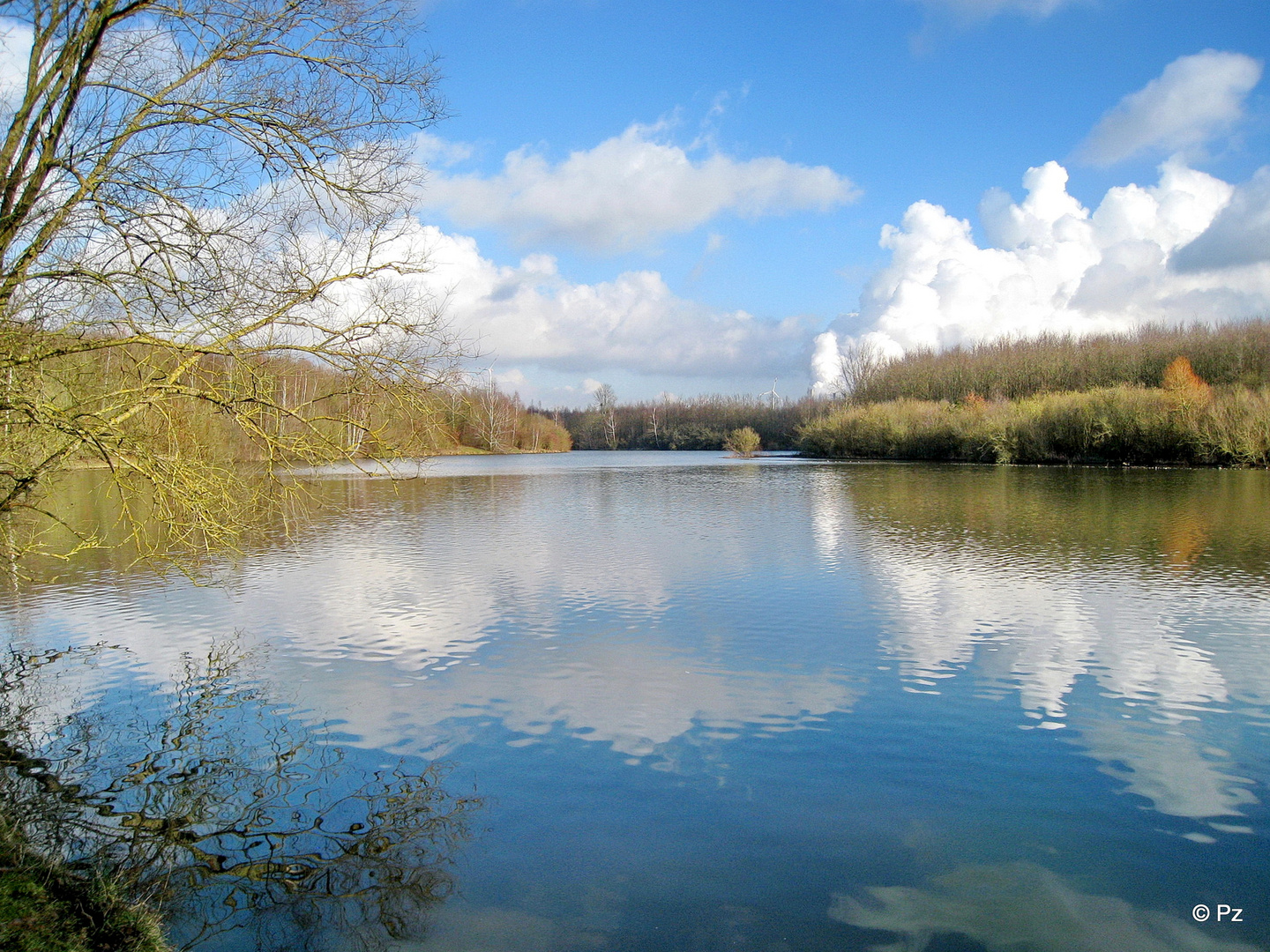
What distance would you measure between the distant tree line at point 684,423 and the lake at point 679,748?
72786 millimetres

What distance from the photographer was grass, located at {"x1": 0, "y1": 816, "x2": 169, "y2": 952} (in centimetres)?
306

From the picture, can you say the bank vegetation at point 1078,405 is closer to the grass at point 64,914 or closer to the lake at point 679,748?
the lake at point 679,748

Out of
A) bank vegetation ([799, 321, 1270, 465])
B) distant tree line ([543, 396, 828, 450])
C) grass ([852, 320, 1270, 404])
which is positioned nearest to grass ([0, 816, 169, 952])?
bank vegetation ([799, 321, 1270, 465])

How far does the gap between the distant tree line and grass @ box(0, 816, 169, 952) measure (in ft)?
258

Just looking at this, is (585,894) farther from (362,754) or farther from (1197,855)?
(1197,855)

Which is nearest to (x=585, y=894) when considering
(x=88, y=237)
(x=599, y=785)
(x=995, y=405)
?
(x=599, y=785)

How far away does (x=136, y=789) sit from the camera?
4707 millimetres

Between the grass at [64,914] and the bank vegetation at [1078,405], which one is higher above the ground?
the bank vegetation at [1078,405]

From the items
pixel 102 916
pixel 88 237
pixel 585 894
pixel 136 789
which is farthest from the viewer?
pixel 88 237

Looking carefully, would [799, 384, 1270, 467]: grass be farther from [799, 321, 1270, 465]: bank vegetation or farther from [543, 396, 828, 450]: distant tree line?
[543, 396, 828, 450]: distant tree line

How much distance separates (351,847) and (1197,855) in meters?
4.04

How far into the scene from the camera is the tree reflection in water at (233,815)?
3.62m

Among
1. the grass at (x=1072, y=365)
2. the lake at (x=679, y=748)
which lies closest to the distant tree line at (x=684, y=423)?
the grass at (x=1072, y=365)

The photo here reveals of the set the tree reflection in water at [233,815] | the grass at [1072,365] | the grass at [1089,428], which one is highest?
the grass at [1072,365]
